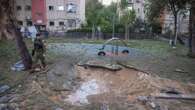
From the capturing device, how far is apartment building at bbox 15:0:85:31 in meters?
37.9

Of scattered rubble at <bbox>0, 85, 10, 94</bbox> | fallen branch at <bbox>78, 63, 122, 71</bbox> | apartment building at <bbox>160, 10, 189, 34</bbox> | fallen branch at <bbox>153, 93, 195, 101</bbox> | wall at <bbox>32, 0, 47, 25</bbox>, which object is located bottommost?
fallen branch at <bbox>153, 93, 195, 101</bbox>

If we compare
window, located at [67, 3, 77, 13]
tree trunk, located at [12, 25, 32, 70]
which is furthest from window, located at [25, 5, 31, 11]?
tree trunk, located at [12, 25, 32, 70]

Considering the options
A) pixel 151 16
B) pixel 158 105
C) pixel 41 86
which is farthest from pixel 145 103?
pixel 151 16

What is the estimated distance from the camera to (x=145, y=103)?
8.48 meters

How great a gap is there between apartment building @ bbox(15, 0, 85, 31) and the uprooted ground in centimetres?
2524

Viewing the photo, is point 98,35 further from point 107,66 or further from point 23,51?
point 23,51

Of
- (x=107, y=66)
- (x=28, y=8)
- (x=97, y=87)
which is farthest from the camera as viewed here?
(x=28, y=8)

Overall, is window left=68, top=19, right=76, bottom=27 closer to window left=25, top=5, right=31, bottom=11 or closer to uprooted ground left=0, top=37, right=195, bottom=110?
window left=25, top=5, right=31, bottom=11

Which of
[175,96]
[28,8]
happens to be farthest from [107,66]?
[28,8]

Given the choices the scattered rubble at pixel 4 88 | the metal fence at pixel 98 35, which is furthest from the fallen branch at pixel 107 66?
the metal fence at pixel 98 35

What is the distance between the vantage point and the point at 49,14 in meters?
38.3

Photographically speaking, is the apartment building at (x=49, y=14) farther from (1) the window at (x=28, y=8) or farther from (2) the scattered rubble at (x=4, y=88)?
(2) the scattered rubble at (x=4, y=88)

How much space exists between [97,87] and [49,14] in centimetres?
2953

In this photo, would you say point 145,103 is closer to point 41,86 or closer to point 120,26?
point 41,86
